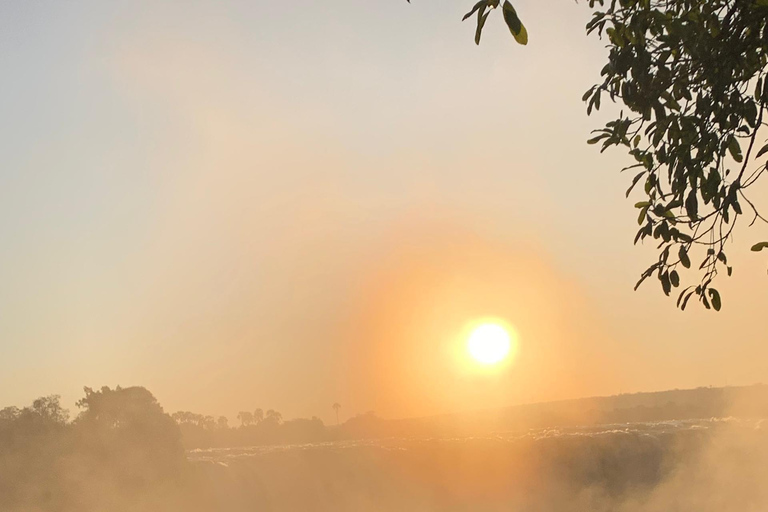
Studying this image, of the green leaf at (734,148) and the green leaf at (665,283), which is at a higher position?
the green leaf at (734,148)

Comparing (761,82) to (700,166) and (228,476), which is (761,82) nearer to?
(700,166)

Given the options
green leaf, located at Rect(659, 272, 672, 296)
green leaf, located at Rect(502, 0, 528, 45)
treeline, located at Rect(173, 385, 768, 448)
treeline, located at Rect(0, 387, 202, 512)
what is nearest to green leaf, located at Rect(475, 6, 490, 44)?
green leaf, located at Rect(502, 0, 528, 45)

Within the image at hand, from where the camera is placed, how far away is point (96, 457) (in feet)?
100

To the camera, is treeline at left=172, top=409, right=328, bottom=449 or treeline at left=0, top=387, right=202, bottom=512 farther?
treeline at left=172, top=409, right=328, bottom=449

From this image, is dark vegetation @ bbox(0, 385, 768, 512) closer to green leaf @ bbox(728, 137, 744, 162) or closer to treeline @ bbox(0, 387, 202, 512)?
treeline @ bbox(0, 387, 202, 512)

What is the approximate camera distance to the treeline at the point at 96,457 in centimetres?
2831

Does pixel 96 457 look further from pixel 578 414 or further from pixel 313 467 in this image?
pixel 578 414

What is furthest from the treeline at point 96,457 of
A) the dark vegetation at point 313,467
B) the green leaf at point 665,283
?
the green leaf at point 665,283

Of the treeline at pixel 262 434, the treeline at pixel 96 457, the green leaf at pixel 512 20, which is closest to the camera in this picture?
the green leaf at pixel 512 20

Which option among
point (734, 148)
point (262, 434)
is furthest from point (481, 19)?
point (262, 434)

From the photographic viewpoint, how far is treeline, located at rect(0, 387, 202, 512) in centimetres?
2831

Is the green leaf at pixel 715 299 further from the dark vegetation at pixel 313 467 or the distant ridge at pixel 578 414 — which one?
the distant ridge at pixel 578 414

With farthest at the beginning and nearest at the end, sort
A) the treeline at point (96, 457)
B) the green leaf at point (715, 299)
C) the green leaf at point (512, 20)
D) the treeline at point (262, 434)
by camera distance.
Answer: the treeline at point (262, 434)
the treeline at point (96, 457)
the green leaf at point (715, 299)
the green leaf at point (512, 20)

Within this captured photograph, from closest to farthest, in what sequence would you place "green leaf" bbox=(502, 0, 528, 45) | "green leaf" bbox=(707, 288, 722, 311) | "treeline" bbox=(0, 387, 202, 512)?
"green leaf" bbox=(502, 0, 528, 45), "green leaf" bbox=(707, 288, 722, 311), "treeline" bbox=(0, 387, 202, 512)
